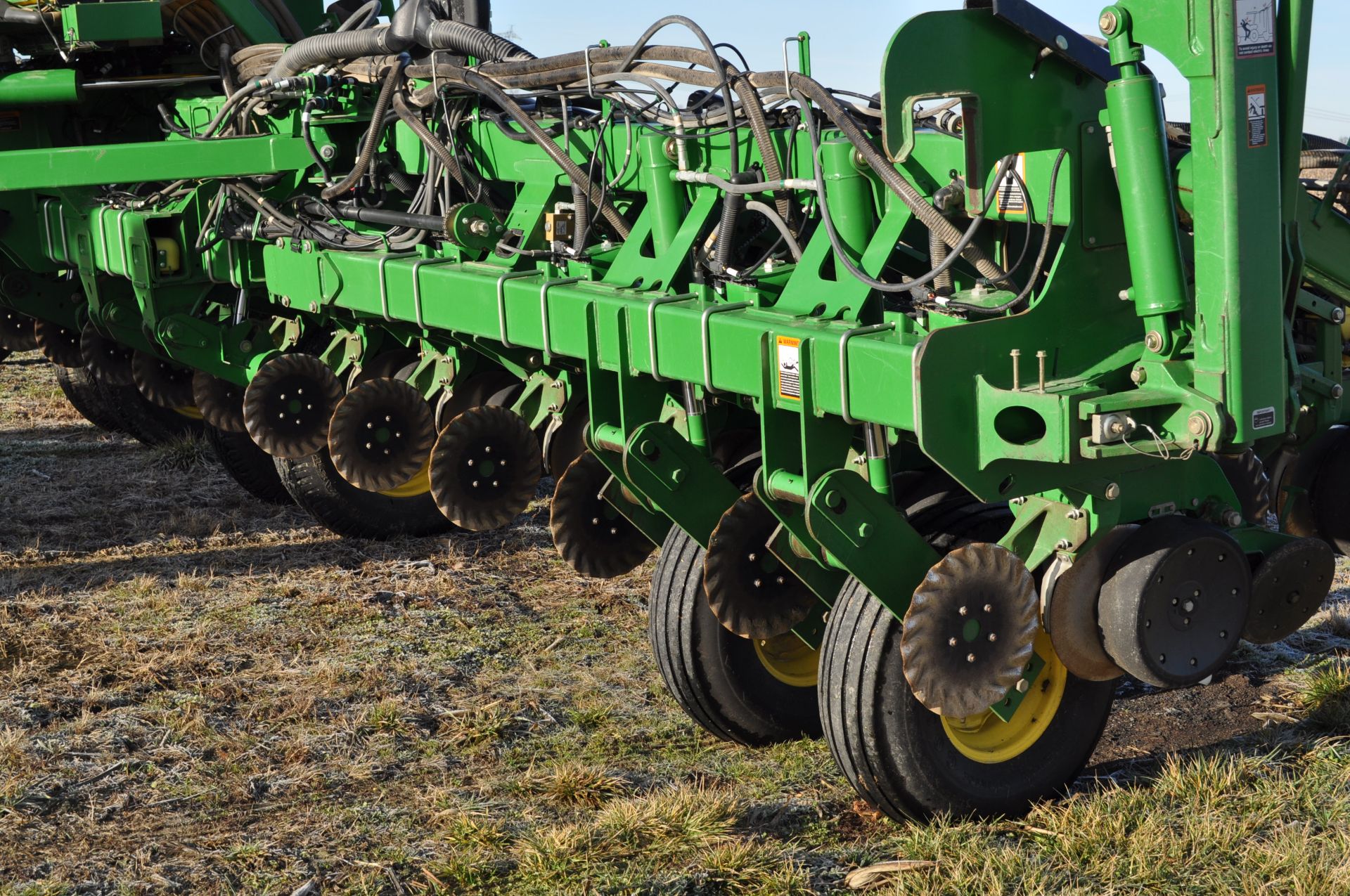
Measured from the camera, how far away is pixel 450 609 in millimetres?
5863

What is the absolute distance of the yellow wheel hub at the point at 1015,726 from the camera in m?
3.88

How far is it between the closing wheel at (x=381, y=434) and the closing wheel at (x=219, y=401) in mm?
1343

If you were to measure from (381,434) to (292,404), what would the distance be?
21.3 inches

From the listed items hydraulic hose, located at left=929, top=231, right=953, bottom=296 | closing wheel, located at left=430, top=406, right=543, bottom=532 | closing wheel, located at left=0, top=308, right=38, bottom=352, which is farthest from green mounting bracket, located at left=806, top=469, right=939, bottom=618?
closing wheel, located at left=0, top=308, right=38, bottom=352

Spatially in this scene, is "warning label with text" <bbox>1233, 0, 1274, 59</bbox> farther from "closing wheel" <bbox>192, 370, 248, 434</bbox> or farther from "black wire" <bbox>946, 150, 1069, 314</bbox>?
"closing wheel" <bbox>192, 370, 248, 434</bbox>

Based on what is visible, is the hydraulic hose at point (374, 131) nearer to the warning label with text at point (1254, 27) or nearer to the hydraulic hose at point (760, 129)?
the hydraulic hose at point (760, 129)

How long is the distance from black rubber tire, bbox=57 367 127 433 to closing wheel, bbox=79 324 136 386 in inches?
25.1

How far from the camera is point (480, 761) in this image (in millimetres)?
4496

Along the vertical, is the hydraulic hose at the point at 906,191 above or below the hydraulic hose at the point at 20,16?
below

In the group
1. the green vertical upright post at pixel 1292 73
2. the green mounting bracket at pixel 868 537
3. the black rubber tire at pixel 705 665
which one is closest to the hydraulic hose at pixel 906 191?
the green mounting bracket at pixel 868 537

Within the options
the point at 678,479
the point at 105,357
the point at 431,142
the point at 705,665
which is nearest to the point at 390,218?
the point at 431,142

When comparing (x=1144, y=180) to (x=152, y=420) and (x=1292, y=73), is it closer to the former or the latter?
(x=1292, y=73)

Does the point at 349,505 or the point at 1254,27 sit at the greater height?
the point at 1254,27

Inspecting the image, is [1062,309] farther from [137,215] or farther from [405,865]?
[137,215]
